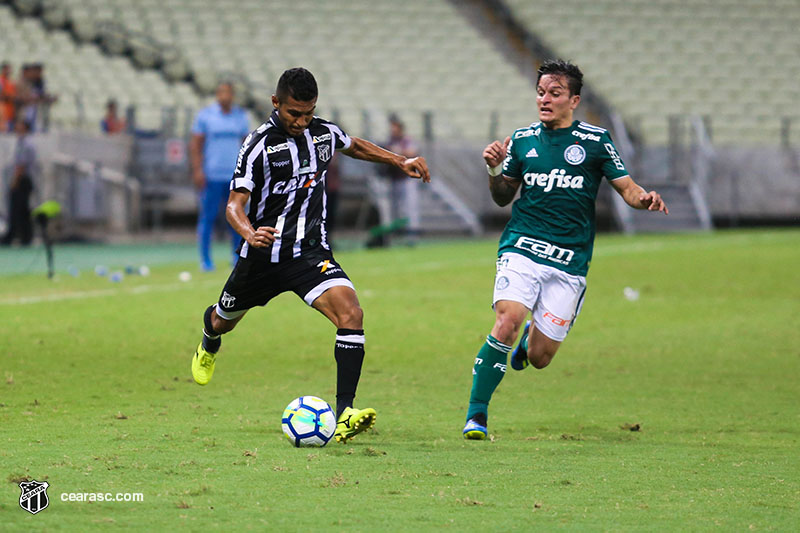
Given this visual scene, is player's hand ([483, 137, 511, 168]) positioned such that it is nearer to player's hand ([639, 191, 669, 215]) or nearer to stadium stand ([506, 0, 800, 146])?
player's hand ([639, 191, 669, 215])

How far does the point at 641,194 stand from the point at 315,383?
2764 mm

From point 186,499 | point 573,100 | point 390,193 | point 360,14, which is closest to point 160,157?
point 390,193

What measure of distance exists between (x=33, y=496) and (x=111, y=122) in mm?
19893

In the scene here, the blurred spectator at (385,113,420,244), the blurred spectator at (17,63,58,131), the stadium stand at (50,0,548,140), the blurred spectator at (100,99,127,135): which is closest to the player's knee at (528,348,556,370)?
the blurred spectator at (385,113,420,244)

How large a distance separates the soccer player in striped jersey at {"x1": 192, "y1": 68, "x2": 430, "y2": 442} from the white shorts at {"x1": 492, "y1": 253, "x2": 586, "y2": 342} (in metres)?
0.74

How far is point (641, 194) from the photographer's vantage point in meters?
6.78

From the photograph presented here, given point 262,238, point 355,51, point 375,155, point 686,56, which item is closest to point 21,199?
point 355,51

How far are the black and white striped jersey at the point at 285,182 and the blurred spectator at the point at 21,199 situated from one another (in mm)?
14588

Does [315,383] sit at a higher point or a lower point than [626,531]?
lower

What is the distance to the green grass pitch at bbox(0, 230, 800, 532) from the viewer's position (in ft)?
15.9

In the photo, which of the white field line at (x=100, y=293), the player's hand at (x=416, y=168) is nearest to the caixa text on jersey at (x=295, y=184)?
the player's hand at (x=416, y=168)

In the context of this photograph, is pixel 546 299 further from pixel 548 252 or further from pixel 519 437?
pixel 519 437

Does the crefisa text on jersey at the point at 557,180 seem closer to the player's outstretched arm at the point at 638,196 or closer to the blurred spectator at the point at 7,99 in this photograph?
the player's outstretched arm at the point at 638,196

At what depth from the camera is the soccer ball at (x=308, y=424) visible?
615cm
